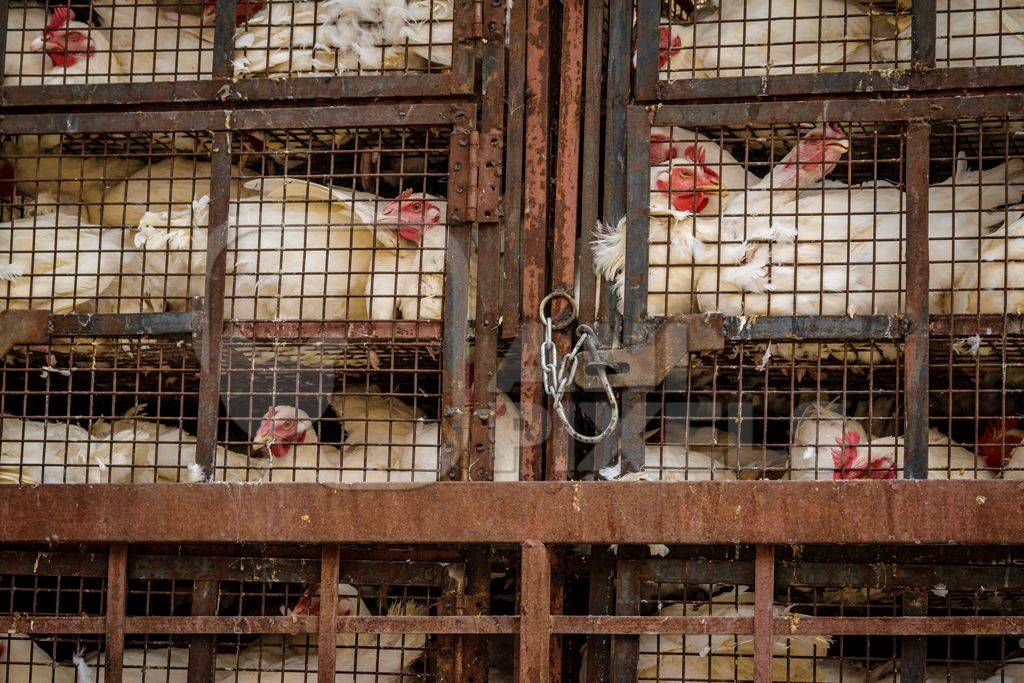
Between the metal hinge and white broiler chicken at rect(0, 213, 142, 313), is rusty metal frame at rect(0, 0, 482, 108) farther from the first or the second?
white broiler chicken at rect(0, 213, 142, 313)

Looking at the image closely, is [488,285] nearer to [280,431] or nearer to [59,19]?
[280,431]

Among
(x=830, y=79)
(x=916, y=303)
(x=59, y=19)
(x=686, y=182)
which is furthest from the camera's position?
(x=59, y=19)

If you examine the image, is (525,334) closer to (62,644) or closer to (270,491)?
(270,491)

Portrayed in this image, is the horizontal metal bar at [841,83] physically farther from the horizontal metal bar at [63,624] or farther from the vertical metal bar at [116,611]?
the horizontal metal bar at [63,624]

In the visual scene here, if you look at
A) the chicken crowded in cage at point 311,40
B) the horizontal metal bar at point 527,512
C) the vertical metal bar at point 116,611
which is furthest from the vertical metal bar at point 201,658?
the chicken crowded in cage at point 311,40

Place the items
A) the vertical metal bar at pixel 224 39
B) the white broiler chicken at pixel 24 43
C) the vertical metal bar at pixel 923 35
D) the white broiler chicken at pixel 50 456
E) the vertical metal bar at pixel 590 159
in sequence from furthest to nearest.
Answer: the white broiler chicken at pixel 24 43 < the white broiler chicken at pixel 50 456 < the vertical metal bar at pixel 224 39 < the vertical metal bar at pixel 590 159 < the vertical metal bar at pixel 923 35

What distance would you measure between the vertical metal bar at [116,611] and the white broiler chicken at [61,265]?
2.14 ft

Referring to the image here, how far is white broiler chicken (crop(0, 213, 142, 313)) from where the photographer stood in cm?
292

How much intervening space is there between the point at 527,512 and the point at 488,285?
0.56 m

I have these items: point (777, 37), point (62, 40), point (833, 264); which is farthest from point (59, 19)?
point (833, 264)

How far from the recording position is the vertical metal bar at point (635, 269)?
8.69 ft

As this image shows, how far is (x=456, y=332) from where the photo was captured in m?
2.72

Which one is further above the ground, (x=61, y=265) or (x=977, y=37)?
(x=977, y=37)

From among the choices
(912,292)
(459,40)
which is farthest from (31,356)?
(912,292)
